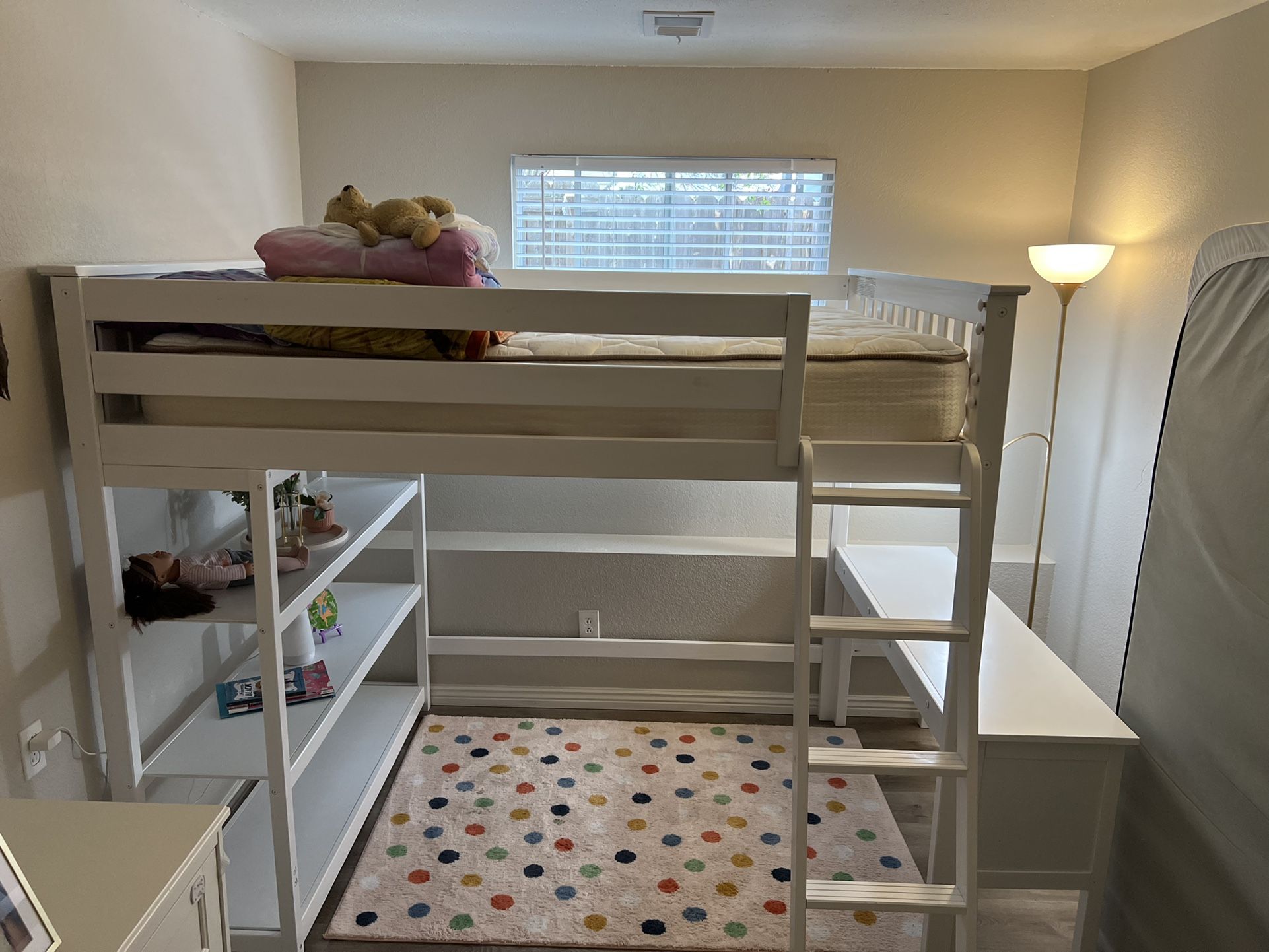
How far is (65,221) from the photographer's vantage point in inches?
73.7

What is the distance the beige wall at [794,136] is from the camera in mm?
2969

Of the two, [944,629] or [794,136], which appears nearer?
[944,629]

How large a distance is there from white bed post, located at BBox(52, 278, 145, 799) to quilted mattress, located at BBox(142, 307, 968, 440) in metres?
0.14

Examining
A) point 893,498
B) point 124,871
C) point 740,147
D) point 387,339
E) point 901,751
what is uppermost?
point 740,147

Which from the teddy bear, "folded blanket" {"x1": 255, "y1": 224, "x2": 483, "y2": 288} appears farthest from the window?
"folded blanket" {"x1": 255, "y1": 224, "x2": 483, "y2": 288}

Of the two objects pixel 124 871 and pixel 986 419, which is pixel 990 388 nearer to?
pixel 986 419

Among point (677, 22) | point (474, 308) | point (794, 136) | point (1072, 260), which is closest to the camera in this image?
point (474, 308)

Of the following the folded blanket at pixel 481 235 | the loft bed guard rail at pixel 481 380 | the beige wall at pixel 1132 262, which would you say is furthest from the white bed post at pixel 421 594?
the beige wall at pixel 1132 262

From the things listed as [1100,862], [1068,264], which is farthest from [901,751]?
[1068,264]

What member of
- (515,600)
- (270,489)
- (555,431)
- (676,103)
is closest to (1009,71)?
(676,103)

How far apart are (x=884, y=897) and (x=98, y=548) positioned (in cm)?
177

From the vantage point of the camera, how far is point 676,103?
301cm

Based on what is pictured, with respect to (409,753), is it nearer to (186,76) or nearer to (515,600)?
(515,600)

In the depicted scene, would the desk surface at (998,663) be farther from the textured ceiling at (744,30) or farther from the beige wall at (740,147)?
the textured ceiling at (744,30)
